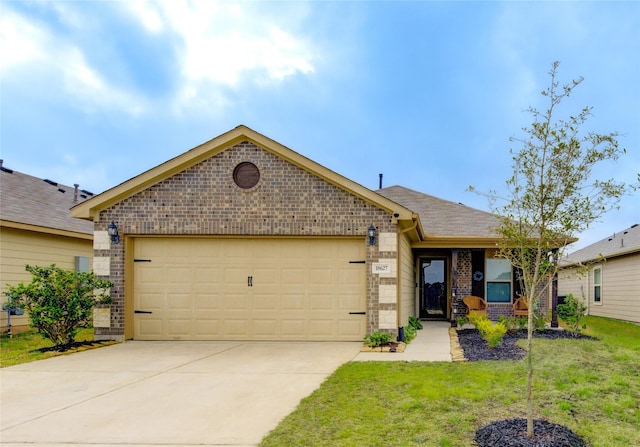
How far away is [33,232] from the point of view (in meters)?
14.1

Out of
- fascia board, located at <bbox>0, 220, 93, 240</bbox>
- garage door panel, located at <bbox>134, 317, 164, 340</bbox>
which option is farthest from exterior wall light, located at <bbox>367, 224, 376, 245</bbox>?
fascia board, located at <bbox>0, 220, 93, 240</bbox>

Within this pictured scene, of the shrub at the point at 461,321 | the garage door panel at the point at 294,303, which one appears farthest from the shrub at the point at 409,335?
the garage door panel at the point at 294,303

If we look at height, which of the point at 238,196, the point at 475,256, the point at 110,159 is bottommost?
the point at 475,256

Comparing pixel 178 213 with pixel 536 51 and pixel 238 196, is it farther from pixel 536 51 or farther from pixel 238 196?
pixel 536 51

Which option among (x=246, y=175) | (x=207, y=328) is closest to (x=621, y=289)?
(x=246, y=175)

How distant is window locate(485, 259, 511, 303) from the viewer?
16688 millimetres

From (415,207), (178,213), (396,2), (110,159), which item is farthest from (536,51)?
(110,159)

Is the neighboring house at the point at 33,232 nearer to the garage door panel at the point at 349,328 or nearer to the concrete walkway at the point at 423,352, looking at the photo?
the garage door panel at the point at 349,328

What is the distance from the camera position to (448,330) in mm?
14422

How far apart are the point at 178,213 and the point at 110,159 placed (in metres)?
11.3

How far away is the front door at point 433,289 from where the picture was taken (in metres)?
17.9

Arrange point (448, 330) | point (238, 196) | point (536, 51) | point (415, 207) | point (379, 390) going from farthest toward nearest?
point (415, 207)
point (536, 51)
point (448, 330)
point (238, 196)
point (379, 390)

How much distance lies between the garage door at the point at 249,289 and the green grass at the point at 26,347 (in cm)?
153

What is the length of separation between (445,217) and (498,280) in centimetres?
258
